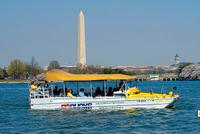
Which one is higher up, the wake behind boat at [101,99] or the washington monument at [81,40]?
the washington monument at [81,40]

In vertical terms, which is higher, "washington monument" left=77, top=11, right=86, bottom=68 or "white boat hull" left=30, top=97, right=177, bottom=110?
"washington monument" left=77, top=11, right=86, bottom=68

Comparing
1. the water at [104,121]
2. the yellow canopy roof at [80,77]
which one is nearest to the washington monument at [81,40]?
the yellow canopy roof at [80,77]

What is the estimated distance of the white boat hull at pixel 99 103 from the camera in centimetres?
2738

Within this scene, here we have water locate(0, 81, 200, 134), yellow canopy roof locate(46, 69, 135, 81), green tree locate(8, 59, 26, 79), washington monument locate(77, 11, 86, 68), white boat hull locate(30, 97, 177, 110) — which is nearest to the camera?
water locate(0, 81, 200, 134)

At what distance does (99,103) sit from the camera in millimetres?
27469

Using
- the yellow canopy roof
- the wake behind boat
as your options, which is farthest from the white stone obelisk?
the wake behind boat

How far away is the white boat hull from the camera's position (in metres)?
27.4

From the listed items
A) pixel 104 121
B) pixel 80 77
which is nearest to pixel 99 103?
pixel 80 77

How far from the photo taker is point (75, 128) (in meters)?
21.6

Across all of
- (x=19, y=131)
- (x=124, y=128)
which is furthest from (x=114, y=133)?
(x=19, y=131)

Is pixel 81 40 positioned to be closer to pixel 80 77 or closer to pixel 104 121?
pixel 80 77

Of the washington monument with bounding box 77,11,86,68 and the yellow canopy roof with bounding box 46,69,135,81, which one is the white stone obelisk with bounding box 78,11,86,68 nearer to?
the washington monument with bounding box 77,11,86,68

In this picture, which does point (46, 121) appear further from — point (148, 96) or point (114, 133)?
point (148, 96)

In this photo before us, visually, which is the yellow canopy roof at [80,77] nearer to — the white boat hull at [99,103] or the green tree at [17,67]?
the white boat hull at [99,103]
